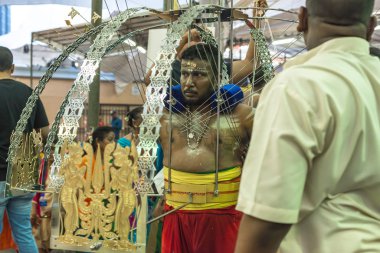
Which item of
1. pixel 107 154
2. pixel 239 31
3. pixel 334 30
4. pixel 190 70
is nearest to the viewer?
pixel 334 30

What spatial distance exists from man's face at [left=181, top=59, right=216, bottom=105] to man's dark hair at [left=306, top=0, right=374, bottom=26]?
1827 mm

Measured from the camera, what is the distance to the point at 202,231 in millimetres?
3143

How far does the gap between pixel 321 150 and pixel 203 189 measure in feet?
6.34

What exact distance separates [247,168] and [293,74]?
22 cm

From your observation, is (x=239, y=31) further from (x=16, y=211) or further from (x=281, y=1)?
(x=16, y=211)

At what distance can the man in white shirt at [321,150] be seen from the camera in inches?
45.9

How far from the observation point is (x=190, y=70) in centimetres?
316

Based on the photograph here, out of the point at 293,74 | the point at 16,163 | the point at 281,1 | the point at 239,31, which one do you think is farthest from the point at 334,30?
the point at 239,31

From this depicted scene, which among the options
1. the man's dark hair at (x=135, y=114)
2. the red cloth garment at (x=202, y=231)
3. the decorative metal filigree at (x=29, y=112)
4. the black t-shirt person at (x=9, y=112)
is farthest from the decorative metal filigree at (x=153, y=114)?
the man's dark hair at (x=135, y=114)

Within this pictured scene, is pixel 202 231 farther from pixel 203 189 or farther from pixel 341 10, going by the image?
pixel 341 10

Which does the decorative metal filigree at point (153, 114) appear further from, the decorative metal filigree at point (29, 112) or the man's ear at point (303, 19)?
the man's ear at point (303, 19)

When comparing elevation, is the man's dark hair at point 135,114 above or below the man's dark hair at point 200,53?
below

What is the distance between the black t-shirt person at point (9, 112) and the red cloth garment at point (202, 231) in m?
1.19

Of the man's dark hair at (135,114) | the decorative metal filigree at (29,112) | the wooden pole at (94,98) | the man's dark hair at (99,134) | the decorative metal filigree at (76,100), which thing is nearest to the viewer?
the decorative metal filigree at (76,100)
